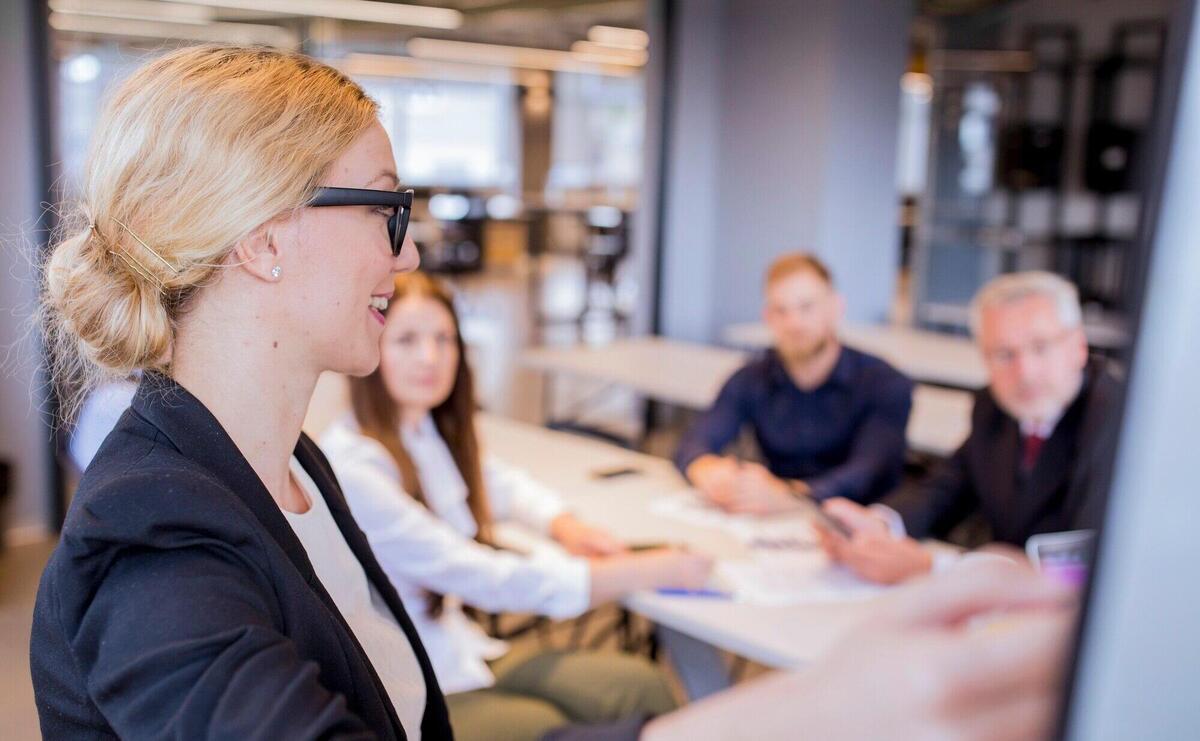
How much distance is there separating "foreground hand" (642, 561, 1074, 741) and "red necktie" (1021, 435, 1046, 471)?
2.41 m

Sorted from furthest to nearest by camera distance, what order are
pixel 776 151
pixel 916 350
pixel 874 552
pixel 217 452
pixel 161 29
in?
pixel 776 151, pixel 161 29, pixel 916 350, pixel 874 552, pixel 217 452

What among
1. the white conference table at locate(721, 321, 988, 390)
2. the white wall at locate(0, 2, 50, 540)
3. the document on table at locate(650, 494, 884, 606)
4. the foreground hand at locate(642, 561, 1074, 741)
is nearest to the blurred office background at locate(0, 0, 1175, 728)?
the white wall at locate(0, 2, 50, 540)

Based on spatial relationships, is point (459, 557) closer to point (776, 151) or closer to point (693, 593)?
point (693, 593)

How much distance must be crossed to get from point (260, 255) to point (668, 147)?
572 centimetres

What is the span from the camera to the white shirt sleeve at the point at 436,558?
2213 millimetres

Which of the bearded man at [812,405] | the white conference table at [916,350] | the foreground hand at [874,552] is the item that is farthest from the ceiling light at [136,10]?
the foreground hand at [874,552]

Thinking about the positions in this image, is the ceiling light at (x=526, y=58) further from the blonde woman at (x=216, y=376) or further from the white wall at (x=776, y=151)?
the blonde woman at (x=216, y=376)

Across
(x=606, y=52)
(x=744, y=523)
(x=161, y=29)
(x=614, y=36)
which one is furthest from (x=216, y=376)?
(x=606, y=52)

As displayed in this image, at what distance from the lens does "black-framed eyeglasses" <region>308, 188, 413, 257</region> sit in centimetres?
108

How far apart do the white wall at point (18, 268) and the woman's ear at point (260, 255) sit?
11.6ft

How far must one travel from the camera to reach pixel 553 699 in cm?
229

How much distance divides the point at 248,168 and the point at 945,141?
896 centimetres

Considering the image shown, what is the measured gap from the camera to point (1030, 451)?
8.95 feet

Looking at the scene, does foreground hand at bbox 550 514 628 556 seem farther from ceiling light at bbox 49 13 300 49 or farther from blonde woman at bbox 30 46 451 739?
ceiling light at bbox 49 13 300 49
